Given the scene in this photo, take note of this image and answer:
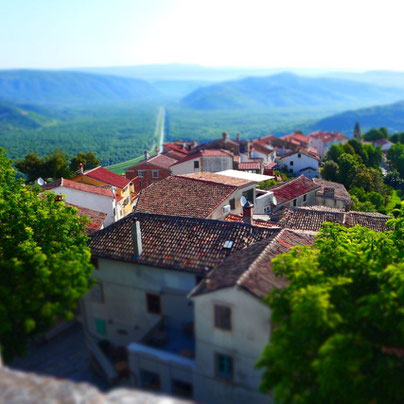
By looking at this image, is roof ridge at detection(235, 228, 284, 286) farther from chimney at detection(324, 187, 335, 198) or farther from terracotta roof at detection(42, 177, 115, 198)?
chimney at detection(324, 187, 335, 198)

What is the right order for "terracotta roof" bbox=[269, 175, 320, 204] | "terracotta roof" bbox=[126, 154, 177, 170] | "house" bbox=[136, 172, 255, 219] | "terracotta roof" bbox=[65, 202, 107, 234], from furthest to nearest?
"terracotta roof" bbox=[126, 154, 177, 170]
"terracotta roof" bbox=[269, 175, 320, 204]
"terracotta roof" bbox=[65, 202, 107, 234]
"house" bbox=[136, 172, 255, 219]

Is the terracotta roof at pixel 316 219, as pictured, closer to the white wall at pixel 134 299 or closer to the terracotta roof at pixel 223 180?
the terracotta roof at pixel 223 180

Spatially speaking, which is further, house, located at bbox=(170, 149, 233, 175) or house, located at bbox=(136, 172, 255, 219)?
house, located at bbox=(170, 149, 233, 175)

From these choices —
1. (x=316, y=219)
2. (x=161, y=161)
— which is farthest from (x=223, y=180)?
(x=161, y=161)

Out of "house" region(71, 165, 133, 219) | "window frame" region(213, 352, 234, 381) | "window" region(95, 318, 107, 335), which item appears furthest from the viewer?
"house" region(71, 165, 133, 219)

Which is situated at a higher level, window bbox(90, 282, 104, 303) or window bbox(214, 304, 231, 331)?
Result: window bbox(214, 304, 231, 331)

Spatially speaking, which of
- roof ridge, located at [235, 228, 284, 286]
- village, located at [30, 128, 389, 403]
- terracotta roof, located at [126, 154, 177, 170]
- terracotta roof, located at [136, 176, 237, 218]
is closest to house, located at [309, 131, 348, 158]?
terracotta roof, located at [126, 154, 177, 170]

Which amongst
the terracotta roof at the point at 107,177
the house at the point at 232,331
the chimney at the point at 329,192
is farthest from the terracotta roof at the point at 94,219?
the chimney at the point at 329,192

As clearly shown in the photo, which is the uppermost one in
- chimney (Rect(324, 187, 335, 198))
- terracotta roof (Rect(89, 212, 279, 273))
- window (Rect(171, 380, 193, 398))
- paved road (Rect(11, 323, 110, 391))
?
terracotta roof (Rect(89, 212, 279, 273))
